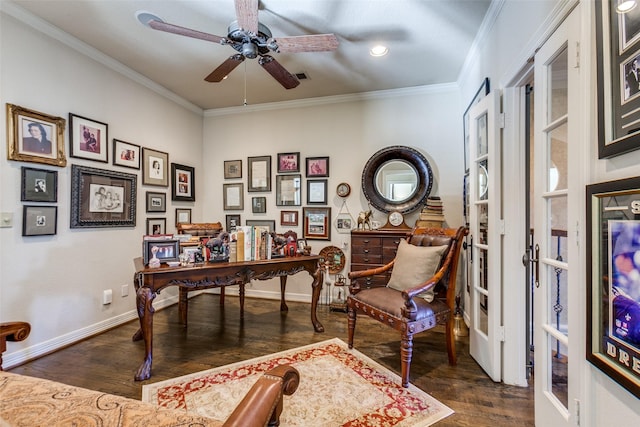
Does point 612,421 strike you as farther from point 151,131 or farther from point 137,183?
point 151,131

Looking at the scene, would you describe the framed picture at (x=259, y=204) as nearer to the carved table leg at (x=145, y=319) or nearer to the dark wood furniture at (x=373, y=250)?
the dark wood furniture at (x=373, y=250)

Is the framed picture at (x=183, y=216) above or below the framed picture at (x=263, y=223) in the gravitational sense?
above

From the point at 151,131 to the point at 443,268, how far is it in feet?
12.2

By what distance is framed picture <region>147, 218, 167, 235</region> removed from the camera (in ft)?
11.8

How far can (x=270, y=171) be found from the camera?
13.9ft

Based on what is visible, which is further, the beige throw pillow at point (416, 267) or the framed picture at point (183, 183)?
the framed picture at point (183, 183)

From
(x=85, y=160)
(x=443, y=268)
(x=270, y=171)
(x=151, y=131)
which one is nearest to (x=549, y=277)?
(x=443, y=268)

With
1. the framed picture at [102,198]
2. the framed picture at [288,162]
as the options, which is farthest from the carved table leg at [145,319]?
the framed picture at [288,162]

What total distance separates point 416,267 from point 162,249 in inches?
84.8

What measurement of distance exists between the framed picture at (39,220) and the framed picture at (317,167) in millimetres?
2748

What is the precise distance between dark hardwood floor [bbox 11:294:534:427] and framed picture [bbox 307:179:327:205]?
1.47m

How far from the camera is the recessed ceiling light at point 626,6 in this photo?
3.07ft

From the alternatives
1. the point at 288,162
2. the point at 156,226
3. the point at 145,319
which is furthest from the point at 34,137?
the point at 288,162

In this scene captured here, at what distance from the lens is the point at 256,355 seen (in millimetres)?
2471
